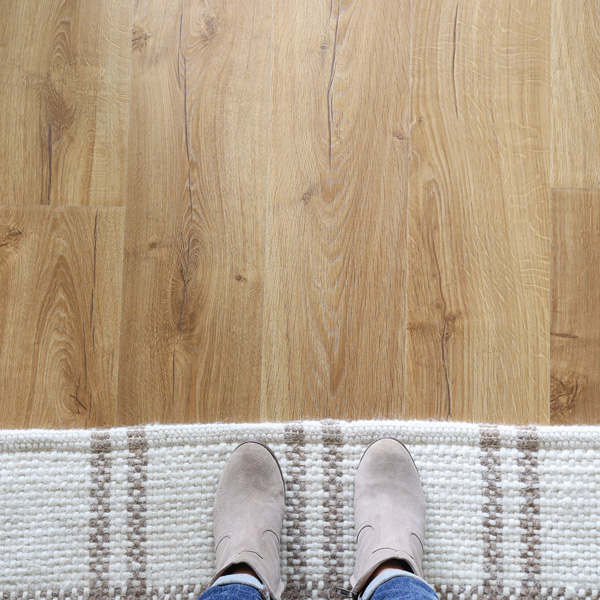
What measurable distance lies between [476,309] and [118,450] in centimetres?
64

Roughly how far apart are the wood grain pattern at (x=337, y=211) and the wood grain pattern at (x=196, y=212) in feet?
0.11

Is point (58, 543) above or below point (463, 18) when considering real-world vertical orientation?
below

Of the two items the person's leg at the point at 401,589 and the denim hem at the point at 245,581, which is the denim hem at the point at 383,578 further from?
the denim hem at the point at 245,581

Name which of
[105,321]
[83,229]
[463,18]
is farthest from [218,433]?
[463,18]

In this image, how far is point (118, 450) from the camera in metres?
0.88

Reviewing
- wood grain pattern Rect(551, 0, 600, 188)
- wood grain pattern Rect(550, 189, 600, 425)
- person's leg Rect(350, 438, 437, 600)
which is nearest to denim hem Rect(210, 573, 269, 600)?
person's leg Rect(350, 438, 437, 600)

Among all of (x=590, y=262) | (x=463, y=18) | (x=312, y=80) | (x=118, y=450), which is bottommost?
(x=118, y=450)

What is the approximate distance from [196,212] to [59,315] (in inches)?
11.5

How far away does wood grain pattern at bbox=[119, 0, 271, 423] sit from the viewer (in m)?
0.90

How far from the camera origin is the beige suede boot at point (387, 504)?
2.71 ft

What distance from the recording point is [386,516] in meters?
0.84

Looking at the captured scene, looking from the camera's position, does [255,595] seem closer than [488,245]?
Yes

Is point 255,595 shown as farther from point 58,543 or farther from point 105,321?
point 105,321

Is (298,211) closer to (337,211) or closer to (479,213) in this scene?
(337,211)
